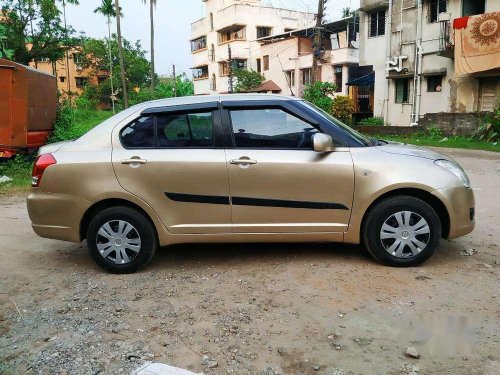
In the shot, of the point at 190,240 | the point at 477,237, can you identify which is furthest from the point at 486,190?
the point at 190,240

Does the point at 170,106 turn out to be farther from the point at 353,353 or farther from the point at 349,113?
the point at 349,113

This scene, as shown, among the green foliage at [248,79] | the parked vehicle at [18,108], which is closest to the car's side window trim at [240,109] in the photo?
the parked vehicle at [18,108]

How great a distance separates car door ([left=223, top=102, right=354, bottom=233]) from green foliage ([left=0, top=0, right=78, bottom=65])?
2948cm

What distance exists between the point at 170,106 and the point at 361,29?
23744mm

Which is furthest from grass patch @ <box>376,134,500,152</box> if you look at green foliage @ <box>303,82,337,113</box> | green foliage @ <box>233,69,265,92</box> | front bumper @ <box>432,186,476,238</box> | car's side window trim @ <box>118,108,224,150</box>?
green foliage @ <box>233,69,265,92</box>

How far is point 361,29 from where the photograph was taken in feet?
83.9

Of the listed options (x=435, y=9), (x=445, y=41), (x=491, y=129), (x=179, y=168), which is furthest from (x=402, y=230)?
(x=435, y=9)

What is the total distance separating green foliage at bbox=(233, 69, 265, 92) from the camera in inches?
1544

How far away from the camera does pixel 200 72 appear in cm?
5441

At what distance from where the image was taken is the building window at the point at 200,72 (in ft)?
173

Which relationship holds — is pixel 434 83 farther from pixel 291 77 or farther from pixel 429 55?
pixel 291 77

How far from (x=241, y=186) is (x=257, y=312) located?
1.24m

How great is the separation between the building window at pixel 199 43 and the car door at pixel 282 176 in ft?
162

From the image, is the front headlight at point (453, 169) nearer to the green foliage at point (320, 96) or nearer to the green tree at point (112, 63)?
the green foliage at point (320, 96)
